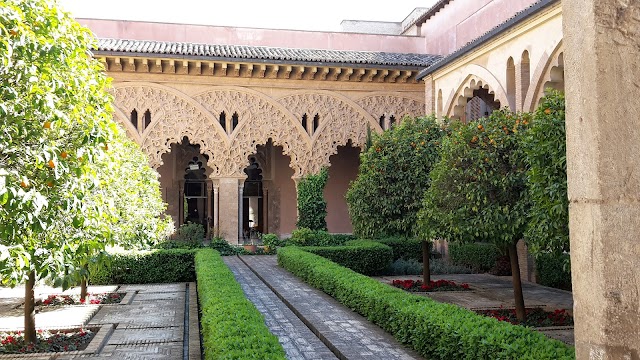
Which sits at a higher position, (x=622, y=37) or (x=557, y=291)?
(x=622, y=37)

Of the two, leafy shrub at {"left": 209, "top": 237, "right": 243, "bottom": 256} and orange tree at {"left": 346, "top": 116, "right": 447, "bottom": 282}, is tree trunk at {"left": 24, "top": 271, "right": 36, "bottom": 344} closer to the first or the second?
orange tree at {"left": 346, "top": 116, "right": 447, "bottom": 282}

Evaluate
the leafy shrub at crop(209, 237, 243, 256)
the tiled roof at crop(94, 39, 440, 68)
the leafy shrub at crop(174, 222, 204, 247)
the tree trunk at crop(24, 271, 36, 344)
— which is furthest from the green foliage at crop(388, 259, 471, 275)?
the tree trunk at crop(24, 271, 36, 344)

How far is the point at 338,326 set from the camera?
23.1 feet

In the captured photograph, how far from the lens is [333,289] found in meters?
9.05

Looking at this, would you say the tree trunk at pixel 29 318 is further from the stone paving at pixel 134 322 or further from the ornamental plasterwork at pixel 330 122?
the ornamental plasterwork at pixel 330 122

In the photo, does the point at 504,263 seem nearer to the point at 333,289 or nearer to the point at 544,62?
the point at 544,62

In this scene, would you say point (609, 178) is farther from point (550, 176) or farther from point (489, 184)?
point (489, 184)

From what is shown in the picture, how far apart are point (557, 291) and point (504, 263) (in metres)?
2.49

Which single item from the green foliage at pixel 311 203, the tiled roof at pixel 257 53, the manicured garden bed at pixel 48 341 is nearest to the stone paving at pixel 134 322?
the manicured garden bed at pixel 48 341

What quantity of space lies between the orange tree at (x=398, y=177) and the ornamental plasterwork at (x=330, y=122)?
311 inches

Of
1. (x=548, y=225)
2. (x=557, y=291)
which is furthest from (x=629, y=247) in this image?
(x=557, y=291)

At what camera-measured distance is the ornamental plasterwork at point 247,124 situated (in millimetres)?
18281

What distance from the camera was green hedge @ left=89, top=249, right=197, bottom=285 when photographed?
39.2 ft

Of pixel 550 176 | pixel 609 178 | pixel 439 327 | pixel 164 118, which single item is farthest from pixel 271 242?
pixel 609 178
